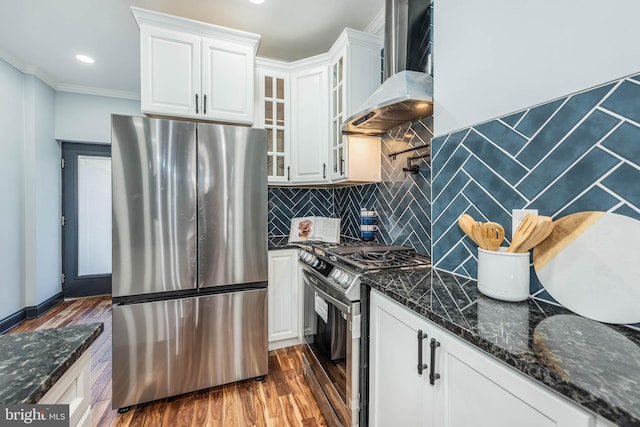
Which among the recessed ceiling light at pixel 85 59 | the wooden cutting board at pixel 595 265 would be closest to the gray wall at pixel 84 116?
the recessed ceiling light at pixel 85 59

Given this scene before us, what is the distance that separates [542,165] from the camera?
3.25ft

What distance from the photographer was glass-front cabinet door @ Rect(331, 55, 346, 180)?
2.17 m

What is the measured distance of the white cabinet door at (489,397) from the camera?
570 millimetres

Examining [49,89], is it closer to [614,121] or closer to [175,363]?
[175,363]

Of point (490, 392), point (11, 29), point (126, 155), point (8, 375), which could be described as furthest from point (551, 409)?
point (11, 29)

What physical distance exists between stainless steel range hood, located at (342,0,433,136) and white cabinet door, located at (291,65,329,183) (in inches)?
24.9

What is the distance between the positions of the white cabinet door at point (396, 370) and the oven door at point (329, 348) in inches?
5.4

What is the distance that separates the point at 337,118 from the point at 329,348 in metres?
1.71

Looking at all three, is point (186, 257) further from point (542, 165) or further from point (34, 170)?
point (34, 170)

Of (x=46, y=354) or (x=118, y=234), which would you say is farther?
(x=118, y=234)

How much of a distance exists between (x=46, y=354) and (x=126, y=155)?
136cm

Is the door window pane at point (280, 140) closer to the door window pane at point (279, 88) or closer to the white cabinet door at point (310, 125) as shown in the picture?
the white cabinet door at point (310, 125)

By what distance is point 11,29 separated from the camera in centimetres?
233

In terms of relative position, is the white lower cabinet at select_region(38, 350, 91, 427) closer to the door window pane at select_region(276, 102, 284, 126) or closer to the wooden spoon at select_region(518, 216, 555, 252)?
the wooden spoon at select_region(518, 216, 555, 252)
